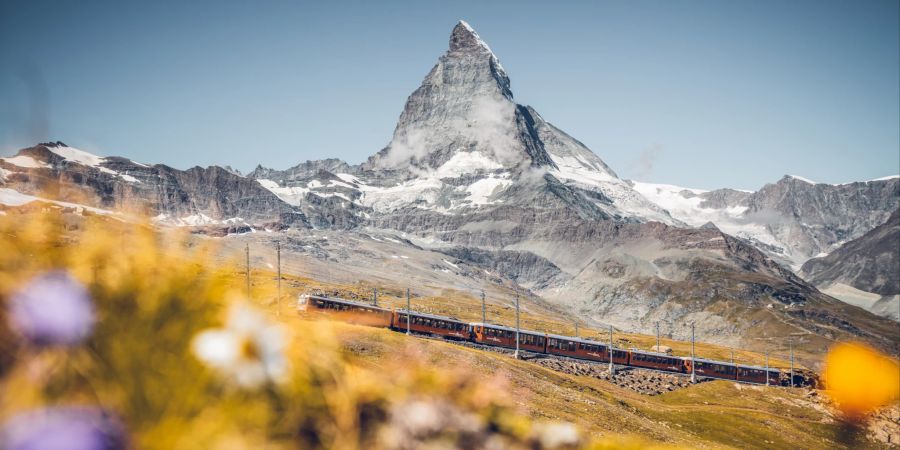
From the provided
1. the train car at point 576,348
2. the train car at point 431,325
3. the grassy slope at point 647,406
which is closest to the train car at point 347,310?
the train car at point 431,325

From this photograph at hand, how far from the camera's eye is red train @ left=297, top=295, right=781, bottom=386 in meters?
74.1

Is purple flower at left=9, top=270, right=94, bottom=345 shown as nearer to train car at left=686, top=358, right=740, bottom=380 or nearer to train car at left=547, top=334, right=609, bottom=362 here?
train car at left=547, top=334, right=609, bottom=362

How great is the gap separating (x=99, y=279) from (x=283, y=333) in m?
1.04

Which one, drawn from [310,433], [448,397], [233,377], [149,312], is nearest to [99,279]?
[149,312]

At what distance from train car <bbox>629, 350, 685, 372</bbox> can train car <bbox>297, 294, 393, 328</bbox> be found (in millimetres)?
44074


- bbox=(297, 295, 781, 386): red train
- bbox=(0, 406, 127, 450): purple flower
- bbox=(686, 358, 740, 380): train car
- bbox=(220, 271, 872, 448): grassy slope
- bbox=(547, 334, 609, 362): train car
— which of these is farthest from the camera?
bbox=(686, 358, 740, 380): train car

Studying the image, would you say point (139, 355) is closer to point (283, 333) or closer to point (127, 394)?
point (127, 394)

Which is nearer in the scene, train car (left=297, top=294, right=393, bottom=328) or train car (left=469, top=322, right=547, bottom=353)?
train car (left=297, top=294, right=393, bottom=328)

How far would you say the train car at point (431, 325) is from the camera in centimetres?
7731

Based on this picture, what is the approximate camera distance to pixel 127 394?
3.12 metres

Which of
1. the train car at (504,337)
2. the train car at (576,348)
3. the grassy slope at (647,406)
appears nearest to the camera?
the grassy slope at (647,406)

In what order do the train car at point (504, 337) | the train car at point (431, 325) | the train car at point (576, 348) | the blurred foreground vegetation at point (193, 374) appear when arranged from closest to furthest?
1. the blurred foreground vegetation at point (193, 374)
2. the train car at point (431, 325)
3. the train car at point (504, 337)
4. the train car at point (576, 348)

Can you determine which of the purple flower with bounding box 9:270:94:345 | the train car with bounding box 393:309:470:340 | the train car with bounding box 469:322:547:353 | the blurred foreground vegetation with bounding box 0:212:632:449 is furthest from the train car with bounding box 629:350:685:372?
the purple flower with bounding box 9:270:94:345

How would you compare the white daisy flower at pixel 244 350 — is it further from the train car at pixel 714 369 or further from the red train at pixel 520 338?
the train car at pixel 714 369
